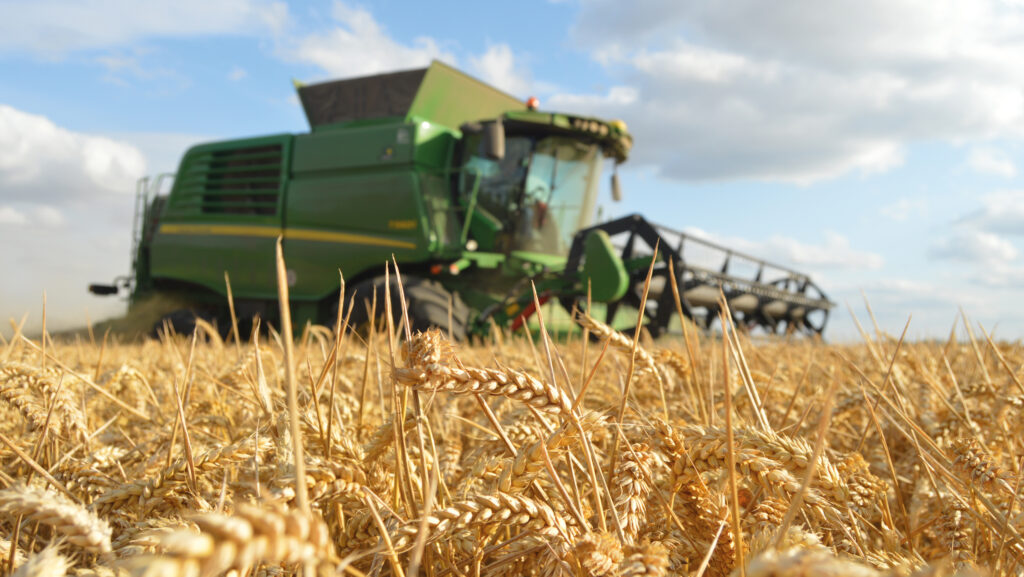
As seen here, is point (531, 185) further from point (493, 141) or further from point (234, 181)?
point (234, 181)

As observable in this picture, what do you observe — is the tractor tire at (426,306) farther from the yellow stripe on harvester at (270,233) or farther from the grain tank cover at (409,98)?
the grain tank cover at (409,98)

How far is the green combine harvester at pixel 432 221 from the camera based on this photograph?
22.1 ft

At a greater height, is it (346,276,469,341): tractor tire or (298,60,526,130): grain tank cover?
(298,60,526,130): grain tank cover

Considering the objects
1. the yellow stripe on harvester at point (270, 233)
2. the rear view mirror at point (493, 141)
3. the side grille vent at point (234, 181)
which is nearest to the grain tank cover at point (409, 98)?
the side grille vent at point (234, 181)

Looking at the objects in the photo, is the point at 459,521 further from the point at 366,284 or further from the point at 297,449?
the point at 366,284

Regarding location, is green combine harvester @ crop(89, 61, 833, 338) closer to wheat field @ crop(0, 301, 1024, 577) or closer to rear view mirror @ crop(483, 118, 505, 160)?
rear view mirror @ crop(483, 118, 505, 160)

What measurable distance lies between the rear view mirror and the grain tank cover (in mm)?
2190

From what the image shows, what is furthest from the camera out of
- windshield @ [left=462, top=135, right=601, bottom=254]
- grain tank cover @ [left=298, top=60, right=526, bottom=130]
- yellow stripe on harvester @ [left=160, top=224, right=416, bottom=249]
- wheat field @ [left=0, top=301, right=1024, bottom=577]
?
grain tank cover @ [left=298, top=60, right=526, bottom=130]

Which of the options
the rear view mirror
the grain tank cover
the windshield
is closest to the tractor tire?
the windshield

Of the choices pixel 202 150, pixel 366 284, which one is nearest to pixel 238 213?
pixel 202 150

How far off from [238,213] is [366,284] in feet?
10.6

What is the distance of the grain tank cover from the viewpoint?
8.51 m

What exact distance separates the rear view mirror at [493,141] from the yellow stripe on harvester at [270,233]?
160cm

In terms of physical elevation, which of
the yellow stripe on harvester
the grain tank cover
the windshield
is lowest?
the yellow stripe on harvester
